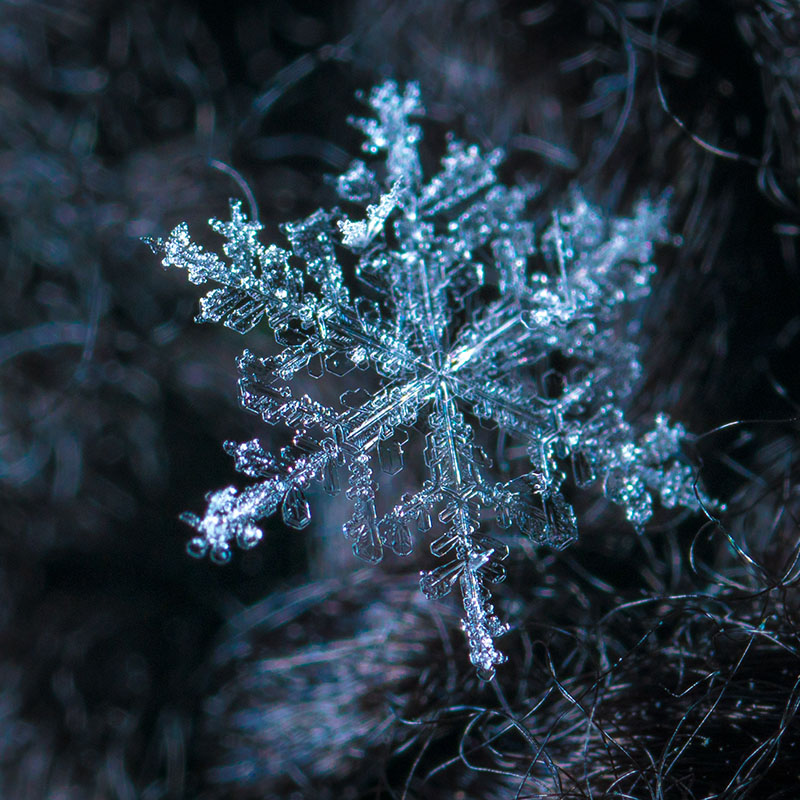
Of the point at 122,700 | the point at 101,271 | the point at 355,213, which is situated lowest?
the point at 122,700

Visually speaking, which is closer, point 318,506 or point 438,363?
point 438,363

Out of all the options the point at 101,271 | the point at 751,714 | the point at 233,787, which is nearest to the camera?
the point at 751,714

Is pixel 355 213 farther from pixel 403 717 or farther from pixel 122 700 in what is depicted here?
pixel 122 700

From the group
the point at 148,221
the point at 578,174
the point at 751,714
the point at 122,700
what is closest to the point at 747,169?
the point at 578,174
